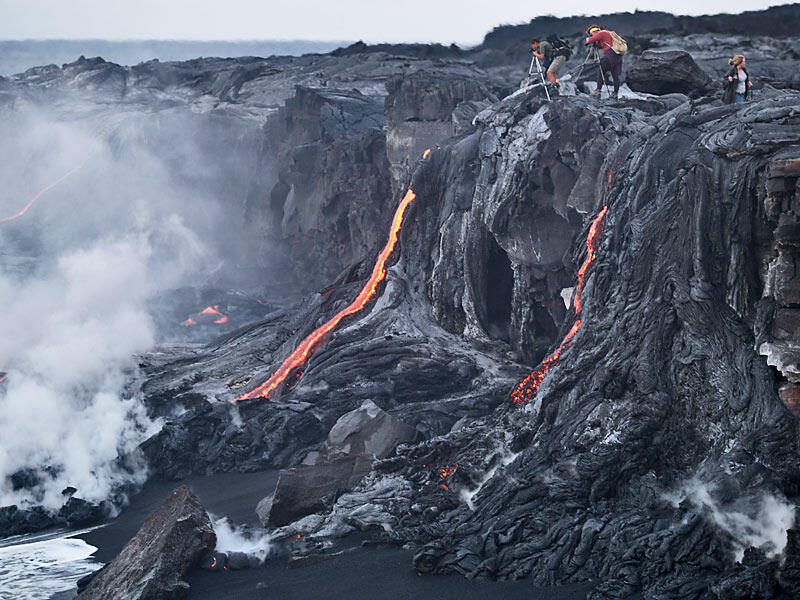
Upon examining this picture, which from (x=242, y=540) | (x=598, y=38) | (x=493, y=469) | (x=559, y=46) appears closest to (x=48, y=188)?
(x=559, y=46)

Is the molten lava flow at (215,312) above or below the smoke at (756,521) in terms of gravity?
below

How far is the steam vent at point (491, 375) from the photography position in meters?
18.2

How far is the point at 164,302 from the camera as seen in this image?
56188 mm

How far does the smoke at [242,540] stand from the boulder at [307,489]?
1.99ft

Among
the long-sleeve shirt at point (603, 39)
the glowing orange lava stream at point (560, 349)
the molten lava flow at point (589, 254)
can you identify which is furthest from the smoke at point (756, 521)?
the long-sleeve shirt at point (603, 39)

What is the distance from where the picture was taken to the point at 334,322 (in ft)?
109

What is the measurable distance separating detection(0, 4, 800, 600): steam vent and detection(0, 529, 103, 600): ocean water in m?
0.75

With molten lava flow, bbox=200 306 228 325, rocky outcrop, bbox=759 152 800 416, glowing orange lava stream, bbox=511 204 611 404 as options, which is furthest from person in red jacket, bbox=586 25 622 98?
molten lava flow, bbox=200 306 228 325

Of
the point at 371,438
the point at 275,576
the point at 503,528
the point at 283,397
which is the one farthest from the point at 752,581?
the point at 283,397

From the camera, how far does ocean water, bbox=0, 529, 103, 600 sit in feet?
72.5

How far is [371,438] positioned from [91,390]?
538 inches

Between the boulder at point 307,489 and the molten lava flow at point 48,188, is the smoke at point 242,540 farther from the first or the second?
the molten lava flow at point 48,188

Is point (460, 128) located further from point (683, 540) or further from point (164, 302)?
point (683, 540)

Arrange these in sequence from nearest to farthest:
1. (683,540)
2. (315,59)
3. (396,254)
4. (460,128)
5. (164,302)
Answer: (683,540)
(396,254)
(460,128)
(164,302)
(315,59)
